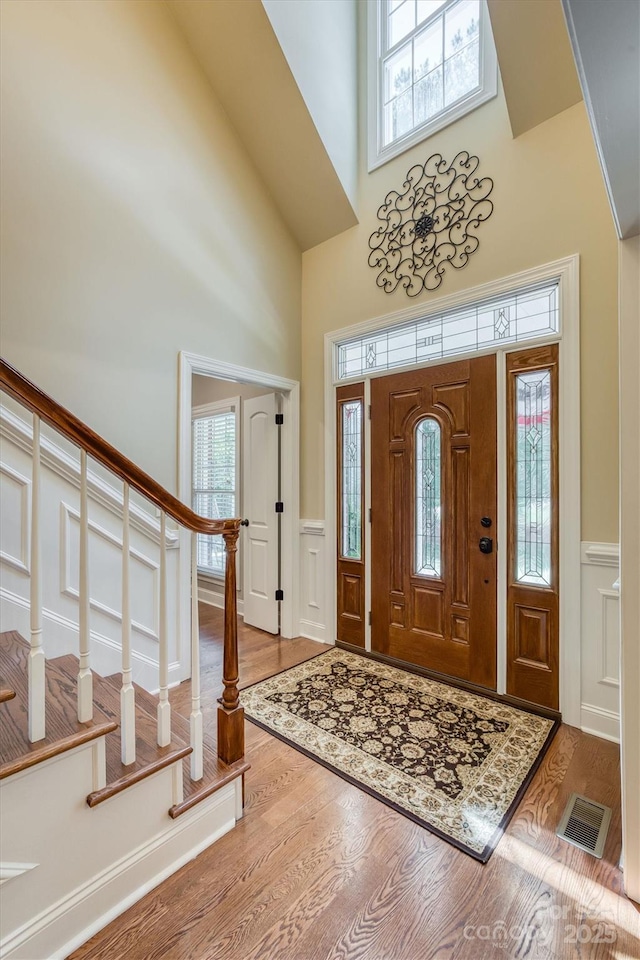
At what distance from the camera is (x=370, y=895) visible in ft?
4.54

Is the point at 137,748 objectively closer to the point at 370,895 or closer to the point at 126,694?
the point at 126,694

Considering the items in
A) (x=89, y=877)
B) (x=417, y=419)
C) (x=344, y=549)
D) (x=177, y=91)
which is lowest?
(x=89, y=877)

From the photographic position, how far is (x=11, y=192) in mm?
2203

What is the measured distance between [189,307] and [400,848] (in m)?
3.10

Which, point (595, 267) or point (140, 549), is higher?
point (595, 267)

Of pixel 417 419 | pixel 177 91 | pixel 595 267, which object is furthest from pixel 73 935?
pixel 177 91

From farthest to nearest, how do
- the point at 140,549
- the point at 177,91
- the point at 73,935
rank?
1. the point at 177,91
2. the point at 140,549
3. the point at 73,935

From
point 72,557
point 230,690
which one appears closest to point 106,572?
point 72,557

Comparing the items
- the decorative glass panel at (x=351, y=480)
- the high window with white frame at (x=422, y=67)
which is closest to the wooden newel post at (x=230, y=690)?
the decorative glass panel at (x=351, y=480)

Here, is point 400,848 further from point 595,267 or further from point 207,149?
point 207,149

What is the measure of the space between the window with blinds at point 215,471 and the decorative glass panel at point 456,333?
5.08 ft

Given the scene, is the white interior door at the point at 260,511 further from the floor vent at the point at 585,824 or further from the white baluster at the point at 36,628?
the white baluster at the point at 36,628

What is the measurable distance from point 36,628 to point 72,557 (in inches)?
49.2

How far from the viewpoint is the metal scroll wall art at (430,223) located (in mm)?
2742
